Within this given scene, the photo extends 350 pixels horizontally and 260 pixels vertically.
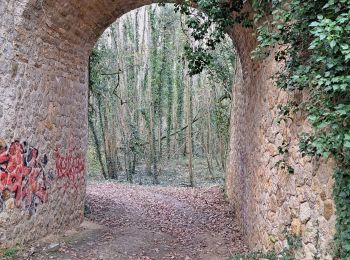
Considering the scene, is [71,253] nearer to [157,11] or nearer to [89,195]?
[89,195]

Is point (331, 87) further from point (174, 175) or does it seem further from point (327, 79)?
point (174, 175)

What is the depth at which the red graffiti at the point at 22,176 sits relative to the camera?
5.42 meters

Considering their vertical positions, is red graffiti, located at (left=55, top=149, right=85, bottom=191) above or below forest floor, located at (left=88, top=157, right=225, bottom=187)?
above

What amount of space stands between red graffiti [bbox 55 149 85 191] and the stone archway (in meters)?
0.02

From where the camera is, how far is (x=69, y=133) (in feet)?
24.7

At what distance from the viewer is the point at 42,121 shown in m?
6.45

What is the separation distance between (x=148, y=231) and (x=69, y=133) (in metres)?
2.48

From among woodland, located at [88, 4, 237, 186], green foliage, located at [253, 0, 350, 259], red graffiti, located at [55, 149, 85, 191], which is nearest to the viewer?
green foliage, located at [253, 0, 350, 259]

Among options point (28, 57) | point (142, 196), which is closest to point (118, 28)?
point (142, 196)

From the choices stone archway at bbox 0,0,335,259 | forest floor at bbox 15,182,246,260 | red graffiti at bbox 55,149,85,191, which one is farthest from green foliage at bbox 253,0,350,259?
red graffiti at bbox 55,149,85,191

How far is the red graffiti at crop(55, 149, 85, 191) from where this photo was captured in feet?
23.2

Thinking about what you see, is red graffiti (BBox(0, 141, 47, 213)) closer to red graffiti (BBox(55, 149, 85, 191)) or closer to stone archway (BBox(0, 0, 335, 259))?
stone archway (BBox(0, 0, 335, 259))

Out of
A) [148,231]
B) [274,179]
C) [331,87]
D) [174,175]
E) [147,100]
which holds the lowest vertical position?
[148,231]

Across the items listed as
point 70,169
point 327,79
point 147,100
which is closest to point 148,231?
point 70,169
